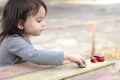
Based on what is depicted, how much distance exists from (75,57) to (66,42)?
237 inches

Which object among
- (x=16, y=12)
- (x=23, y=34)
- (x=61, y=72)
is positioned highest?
(x=16, y=12)

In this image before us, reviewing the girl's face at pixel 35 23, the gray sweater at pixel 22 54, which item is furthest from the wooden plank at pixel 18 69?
the girl's face at pixel 35 23

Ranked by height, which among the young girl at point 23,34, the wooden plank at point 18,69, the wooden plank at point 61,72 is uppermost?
the young girl at point 23,34

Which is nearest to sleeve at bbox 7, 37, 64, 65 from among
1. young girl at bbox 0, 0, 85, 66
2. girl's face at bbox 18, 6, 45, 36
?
young girl at bbox 0, 0, 85, 66

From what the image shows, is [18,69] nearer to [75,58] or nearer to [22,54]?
[22,54]

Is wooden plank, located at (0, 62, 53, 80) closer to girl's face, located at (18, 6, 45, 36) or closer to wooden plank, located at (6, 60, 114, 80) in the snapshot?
wooden plank, located at (6, 60, 114, 80)

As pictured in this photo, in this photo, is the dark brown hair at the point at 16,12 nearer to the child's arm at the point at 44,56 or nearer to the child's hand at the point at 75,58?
the child's arm at the point at 44,56

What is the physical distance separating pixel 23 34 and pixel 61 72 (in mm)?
479

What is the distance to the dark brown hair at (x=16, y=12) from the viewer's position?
2.63 metres

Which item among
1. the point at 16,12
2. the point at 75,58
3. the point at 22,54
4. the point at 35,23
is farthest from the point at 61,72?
the point at 16,12

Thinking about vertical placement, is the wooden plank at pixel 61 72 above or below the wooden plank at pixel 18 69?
below

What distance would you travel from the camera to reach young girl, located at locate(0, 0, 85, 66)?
8.15 feet

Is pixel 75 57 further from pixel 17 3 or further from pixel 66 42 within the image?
pixel 66 42

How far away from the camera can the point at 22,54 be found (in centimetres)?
250
